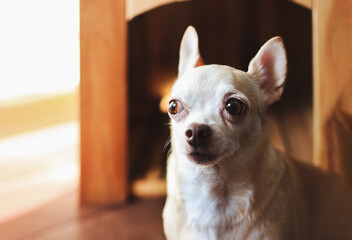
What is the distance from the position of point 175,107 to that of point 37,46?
3.71ft

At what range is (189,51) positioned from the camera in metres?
1.17

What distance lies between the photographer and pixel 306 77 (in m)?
1.67

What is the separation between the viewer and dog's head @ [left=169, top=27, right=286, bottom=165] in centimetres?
99

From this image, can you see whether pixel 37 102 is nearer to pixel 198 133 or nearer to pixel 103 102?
pixel 103 102

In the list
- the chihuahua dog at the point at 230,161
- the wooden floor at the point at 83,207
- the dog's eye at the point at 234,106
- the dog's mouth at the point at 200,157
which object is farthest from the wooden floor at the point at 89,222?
the dog's eye at the point at 234,106

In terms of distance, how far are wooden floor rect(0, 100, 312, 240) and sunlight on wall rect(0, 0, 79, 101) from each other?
421mm

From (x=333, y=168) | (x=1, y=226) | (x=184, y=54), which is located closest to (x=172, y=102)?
(x=184, y=54)

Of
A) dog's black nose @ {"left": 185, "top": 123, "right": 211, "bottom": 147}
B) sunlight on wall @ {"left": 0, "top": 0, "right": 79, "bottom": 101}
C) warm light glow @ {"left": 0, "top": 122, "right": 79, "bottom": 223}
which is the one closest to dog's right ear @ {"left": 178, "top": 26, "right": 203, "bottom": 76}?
dog's black nose @ {"left": 185, "top": 123, "right": 211, "bottom": 147}

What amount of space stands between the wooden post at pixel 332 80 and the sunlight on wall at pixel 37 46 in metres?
0.80

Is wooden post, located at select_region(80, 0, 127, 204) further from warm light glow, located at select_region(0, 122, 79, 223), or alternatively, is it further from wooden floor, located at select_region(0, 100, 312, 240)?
warm light glow, located at select_region(0, 122, 79, 223)

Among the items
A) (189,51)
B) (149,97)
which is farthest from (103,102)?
(189,51)

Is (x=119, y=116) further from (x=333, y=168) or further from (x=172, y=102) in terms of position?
(x=333, y=168)

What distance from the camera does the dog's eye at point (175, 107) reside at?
3.46 ft

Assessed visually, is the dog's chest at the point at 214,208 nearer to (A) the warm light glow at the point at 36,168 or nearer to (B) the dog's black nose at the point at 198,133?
(B) the dog's black nose at the point at 198,133
